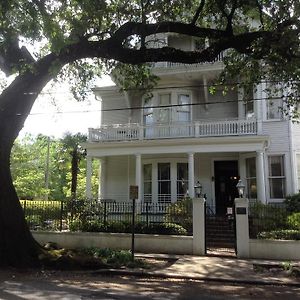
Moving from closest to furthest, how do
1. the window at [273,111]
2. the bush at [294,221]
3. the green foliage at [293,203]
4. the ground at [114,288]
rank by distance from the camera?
the ground at [114,288], the bush at [294,221], the green foliage at [293,203], the window at [273,111]

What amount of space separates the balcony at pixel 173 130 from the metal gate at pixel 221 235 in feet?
14.2

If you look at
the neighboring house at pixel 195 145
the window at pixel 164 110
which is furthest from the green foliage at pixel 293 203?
the window at pixel 164 110

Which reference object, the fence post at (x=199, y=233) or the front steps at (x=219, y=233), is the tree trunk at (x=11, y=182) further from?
the front steps at (x=219, y=233)

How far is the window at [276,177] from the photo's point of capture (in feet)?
71.2

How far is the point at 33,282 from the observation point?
35.5ft

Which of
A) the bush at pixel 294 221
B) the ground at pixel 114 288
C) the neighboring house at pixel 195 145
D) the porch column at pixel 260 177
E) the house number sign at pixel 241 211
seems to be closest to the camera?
the ground at pixel 114 288

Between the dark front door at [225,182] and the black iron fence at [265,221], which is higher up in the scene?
the dark front door at [225,182]

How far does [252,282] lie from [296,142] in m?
12.0

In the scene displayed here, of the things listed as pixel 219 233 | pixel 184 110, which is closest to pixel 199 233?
pixel 219 233

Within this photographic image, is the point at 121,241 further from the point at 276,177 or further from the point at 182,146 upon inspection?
the point at 276,177

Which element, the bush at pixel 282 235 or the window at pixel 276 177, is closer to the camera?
the bush at pixel 282 235

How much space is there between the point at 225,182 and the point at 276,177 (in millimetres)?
2696

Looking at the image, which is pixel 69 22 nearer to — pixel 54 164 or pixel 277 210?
pixel 277 210

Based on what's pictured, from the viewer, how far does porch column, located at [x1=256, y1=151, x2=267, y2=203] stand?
803 inches
